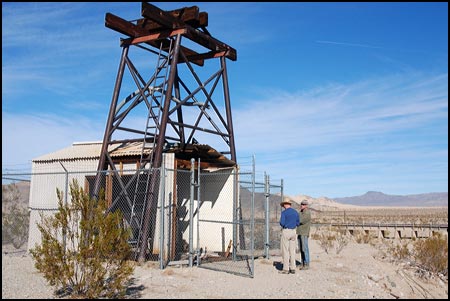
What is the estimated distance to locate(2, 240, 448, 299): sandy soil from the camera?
998 cm

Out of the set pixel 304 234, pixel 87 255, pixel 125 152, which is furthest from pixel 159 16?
pixel 87 255

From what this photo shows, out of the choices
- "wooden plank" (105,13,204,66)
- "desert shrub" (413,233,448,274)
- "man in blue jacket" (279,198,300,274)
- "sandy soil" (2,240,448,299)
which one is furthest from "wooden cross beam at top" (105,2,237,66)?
"desert shrub" (413,233,448,274)

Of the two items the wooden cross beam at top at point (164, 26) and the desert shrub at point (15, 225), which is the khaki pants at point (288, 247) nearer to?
the wooden cross beam at top at point (164, 26)

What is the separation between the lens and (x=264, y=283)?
11.3 m

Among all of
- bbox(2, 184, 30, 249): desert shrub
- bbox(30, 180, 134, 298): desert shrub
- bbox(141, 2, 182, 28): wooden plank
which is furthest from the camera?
bbox(2, 184, 30, 249): desert shrub

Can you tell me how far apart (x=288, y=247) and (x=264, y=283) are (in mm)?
1744

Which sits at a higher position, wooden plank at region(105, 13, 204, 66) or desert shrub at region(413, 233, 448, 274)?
wooden plank at region(105, 13, 204, 66)

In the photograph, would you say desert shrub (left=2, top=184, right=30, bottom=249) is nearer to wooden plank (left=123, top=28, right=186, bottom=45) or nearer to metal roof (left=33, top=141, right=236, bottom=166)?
metal roof (left=33, top=141, right=236, bottom=166)

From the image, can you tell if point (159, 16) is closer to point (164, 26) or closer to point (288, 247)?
point (164, 26)

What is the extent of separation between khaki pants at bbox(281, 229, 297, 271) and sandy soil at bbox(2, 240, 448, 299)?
1.00ft

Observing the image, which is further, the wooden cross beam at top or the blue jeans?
the wooden cross beam at top

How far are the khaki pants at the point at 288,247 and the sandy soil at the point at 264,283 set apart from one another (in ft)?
1.00

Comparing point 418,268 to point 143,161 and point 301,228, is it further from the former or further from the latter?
point 143,161

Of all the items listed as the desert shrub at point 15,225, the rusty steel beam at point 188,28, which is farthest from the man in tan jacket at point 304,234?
the desert shrub at point 15,225
